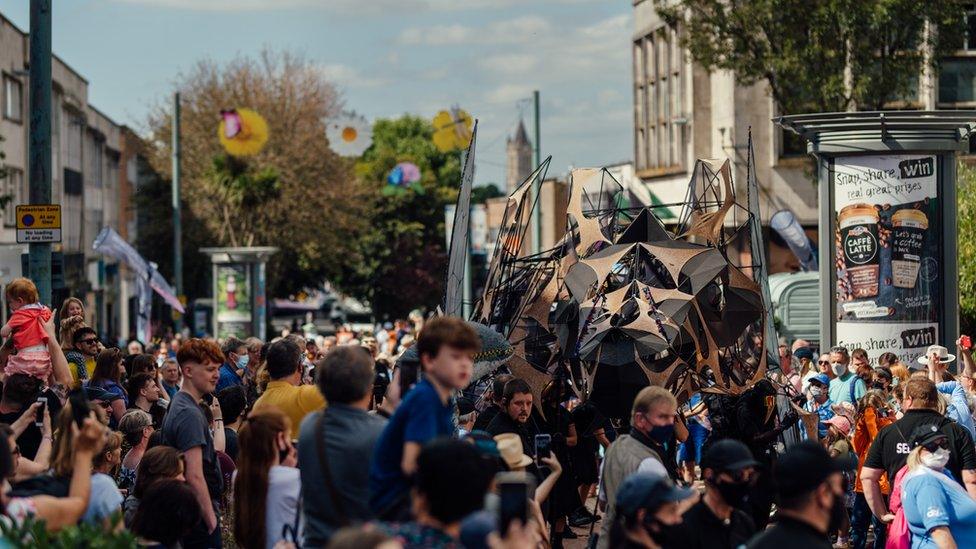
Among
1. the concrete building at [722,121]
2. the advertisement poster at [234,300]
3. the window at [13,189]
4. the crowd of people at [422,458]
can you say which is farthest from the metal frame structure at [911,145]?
the window at [13,189]

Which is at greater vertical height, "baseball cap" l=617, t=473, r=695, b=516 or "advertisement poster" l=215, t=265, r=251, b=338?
"advertisement poster" l=215, t=265, r=251, b=338

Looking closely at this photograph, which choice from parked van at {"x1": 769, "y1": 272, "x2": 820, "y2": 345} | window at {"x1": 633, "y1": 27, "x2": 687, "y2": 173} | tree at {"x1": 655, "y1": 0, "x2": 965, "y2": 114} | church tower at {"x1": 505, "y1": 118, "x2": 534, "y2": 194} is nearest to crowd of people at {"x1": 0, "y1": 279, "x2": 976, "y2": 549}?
parked van at {"x1": 769, "y1": 272, "x2": 820, "y2": 345}

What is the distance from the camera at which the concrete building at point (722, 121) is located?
39.8m

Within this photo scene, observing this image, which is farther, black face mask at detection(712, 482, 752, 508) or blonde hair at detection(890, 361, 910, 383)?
blonde hair at detection(890, 361, 910, 383)

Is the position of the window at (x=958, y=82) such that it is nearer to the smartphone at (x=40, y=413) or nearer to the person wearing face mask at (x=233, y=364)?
the person wearing face mask at (x=233, y=364)

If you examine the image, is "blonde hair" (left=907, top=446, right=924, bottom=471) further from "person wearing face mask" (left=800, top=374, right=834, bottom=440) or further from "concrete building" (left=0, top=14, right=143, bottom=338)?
"concrete building" (left=0, top=14, right=143, bottom=338)

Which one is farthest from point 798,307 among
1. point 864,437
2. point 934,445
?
point 934,445

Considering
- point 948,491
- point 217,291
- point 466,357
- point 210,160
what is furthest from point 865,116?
point 210,160

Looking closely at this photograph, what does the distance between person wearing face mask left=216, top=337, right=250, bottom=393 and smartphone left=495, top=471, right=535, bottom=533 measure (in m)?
7.11

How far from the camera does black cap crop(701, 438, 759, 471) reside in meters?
6.70

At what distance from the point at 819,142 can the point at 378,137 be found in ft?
240

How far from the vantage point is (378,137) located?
298ft

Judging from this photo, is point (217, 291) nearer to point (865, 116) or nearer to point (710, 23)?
point (710, 23)

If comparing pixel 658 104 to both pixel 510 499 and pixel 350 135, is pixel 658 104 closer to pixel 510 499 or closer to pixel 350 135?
pixel 350 135
